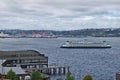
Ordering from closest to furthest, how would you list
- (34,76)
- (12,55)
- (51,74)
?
(34,76)
(51,74)
(12,55)

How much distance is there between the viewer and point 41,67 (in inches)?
3563

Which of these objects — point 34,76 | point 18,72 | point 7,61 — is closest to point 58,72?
point 7,61

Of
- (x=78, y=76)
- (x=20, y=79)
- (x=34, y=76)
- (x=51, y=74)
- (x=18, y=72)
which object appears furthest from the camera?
(x=51, y=74)

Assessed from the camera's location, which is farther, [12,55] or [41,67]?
[12,55]

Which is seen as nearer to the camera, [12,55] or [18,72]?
[18,72]

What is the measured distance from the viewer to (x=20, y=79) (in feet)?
198

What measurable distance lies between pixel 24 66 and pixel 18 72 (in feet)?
82.3

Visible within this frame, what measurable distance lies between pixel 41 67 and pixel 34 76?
41.2 m

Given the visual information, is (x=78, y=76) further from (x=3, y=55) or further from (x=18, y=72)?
(x=3, y=55)

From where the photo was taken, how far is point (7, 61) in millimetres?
89312

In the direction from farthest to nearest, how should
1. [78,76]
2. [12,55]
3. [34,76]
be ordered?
[12,55]
[78,76]
[34,76]

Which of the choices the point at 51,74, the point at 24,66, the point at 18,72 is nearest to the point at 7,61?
the point at 24,66

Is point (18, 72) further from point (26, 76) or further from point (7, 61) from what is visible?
point (7, 61)

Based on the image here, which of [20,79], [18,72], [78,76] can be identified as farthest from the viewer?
[78,76]
